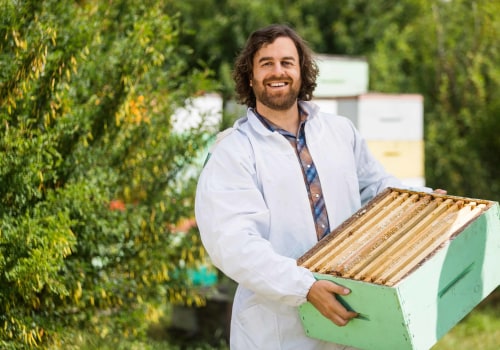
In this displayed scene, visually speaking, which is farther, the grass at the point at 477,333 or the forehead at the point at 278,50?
the grass at the point at 477,333

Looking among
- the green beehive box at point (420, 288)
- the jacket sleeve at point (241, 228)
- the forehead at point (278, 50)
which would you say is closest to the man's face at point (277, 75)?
the forehead at point (278, 50)

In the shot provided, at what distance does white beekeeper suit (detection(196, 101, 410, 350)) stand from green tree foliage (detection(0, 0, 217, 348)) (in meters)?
0.61

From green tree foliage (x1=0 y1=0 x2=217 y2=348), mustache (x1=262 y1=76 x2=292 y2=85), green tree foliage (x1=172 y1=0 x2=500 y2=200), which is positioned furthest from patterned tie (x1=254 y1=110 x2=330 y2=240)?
green tree foliage (x1=172 y1=0 x2=500 y2=200)

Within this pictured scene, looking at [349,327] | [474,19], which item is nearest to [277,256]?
[349,327]

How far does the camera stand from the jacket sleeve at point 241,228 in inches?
85.7

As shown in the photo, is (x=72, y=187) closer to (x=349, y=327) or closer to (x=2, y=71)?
(x=2, y=71)

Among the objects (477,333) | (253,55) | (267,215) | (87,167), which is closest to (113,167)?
(87,167)

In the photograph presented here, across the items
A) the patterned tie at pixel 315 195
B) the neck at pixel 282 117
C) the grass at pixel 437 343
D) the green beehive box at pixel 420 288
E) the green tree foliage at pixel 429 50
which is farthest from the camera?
the green tree foliage at pixel 429 50

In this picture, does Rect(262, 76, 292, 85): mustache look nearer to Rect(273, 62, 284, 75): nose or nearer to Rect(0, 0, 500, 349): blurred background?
Rect(273, 62, 284, 75): nose

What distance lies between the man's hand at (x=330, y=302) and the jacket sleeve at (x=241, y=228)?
26mm

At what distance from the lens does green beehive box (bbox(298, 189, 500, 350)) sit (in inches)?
79.8

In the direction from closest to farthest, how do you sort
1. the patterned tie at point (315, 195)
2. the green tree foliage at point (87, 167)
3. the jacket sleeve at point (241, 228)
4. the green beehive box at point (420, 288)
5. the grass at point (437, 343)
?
1. the green beehive box at point (420, 288)
2. the jacket sleeve at point (241, 228)
3. the patterned tie at point (315, 195)
4. the green tree foliage at point (87, 167)
5. the grass at point (437, 343)

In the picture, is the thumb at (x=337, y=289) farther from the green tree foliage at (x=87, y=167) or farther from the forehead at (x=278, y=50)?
the green tree foliage at (x=87, y=167)

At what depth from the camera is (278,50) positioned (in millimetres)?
2531
